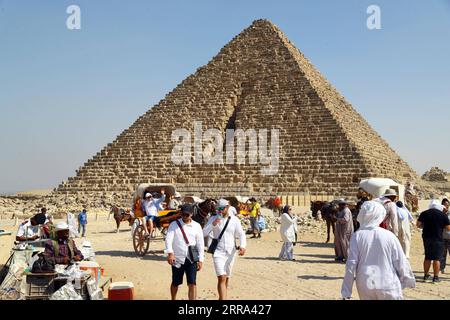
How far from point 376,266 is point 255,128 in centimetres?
3818

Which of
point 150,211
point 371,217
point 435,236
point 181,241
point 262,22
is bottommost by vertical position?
point 435,236

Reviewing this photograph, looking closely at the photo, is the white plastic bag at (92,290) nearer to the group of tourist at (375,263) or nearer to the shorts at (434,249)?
the group of tourist at (375,263)

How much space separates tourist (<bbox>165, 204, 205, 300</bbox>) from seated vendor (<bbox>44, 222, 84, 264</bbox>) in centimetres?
120

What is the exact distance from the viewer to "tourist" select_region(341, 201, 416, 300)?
15.1ft

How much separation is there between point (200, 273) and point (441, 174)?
212 ft

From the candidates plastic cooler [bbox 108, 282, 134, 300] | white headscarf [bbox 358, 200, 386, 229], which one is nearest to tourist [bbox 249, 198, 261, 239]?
plastic cooler [bbox 108, 282, 134, 300]

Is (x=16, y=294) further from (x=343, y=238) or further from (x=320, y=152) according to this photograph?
(x=320, y=152)

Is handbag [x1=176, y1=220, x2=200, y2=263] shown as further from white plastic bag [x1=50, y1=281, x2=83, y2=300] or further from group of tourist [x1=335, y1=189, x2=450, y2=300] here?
group of tourist [x1=335, y1=189, x2=450, y2=300]

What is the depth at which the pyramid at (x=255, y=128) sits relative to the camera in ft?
120

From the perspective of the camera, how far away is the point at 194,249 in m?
6.41

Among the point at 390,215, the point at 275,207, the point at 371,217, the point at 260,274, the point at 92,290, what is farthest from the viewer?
the point at 275,207

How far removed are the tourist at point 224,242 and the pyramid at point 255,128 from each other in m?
27.1

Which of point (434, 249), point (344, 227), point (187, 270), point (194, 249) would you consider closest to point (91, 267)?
point (187, 270)

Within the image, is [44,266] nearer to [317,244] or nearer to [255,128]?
[317,244]
